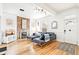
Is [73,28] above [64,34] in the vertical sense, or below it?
above

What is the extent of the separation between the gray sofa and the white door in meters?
0.29

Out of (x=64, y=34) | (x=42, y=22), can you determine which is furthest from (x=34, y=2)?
(x=64, y=34)

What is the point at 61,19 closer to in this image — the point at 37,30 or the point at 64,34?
the point at 64,34

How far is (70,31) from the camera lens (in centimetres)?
187

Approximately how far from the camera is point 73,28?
1847 mm

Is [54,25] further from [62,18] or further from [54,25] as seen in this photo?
[62,18]

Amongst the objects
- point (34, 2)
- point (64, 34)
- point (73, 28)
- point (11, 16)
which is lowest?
point (64, 34)

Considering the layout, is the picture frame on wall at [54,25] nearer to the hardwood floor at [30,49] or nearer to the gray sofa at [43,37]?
the gray sofa at [43,37]

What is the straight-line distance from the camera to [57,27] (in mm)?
1921

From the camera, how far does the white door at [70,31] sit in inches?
72.1

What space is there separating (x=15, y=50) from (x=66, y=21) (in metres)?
1.30

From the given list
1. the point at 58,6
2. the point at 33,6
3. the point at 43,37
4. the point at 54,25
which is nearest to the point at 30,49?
the point at 43,37

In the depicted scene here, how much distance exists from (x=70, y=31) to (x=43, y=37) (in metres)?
0.62

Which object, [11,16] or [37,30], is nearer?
[11,16]
